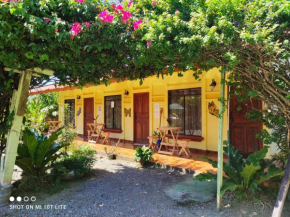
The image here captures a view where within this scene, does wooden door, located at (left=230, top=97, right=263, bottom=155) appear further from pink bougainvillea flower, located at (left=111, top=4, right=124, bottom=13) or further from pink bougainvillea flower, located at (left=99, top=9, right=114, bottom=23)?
pink bougainvillea flower, located at (left=99, top=9, right=114, bottom=23)

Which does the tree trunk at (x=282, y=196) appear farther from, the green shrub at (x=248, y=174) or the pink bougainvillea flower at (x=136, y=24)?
the pink bougainvillea flower at (x=136, y=24)

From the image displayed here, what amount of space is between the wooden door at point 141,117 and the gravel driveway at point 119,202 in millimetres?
3744

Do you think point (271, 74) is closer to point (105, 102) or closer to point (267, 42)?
point (267, 42)

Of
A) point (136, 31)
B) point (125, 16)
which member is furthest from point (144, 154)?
point (125, 16)

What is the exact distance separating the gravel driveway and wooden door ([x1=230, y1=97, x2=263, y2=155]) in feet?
6.92

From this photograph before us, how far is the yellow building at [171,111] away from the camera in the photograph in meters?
5.95

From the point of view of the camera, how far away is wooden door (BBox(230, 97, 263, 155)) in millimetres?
5586

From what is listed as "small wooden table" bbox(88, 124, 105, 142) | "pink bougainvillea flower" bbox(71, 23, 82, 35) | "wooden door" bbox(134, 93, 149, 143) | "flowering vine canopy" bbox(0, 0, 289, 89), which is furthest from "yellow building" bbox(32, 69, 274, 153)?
"pink bougainvillea flower" bbox(71, 23, 82, 35)

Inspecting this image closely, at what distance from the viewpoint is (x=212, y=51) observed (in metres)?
2.76

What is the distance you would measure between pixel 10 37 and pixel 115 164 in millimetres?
4276

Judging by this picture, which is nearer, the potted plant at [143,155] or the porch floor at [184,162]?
the porch floor at [184,162]

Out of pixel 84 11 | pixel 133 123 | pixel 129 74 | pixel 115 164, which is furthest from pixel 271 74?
pixel 133 123

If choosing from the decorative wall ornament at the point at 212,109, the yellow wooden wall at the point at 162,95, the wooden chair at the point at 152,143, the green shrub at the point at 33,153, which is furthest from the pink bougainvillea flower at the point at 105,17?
the wooden chair at the point at 152,143

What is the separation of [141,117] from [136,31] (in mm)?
5893
